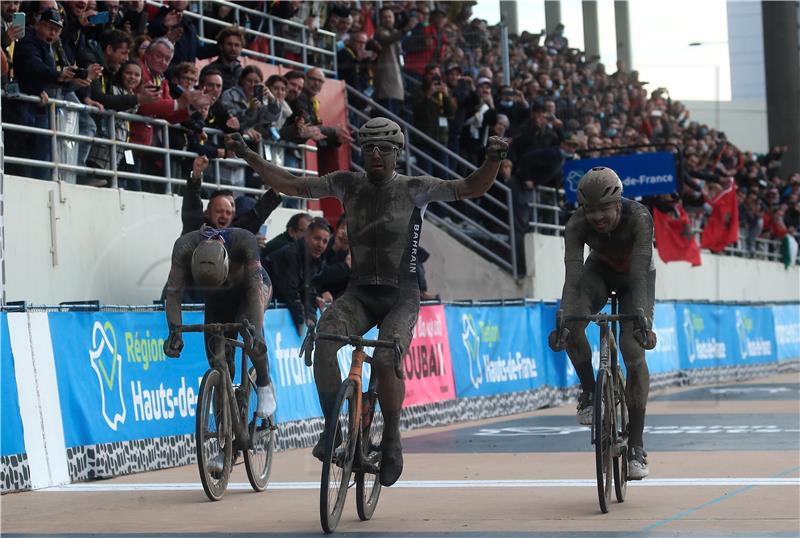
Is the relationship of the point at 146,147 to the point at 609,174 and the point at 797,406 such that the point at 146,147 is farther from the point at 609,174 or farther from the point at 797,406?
the point at 797,406

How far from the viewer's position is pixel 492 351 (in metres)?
18.8

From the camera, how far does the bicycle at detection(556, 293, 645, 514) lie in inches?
335

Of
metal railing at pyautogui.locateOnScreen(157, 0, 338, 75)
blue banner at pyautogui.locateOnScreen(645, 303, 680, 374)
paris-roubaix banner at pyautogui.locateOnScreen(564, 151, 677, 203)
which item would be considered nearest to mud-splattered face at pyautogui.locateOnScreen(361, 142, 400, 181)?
metal railing at pyautogui.locateOnScreen(157, 0, 338, 75)

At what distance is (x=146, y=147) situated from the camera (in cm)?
1555

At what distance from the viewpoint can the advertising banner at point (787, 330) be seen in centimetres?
3122

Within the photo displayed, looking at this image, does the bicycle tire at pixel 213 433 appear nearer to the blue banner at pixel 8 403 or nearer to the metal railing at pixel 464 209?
the blue banner at pixel 8 403

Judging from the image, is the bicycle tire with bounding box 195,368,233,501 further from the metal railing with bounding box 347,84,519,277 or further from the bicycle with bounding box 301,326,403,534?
the metal railing with bounding box 347,84,519,277

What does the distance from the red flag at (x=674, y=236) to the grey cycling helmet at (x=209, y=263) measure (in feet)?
68.1

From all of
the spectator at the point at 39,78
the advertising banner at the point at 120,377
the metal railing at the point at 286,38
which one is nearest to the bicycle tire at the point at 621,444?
the advertising banner at the point at 120,377

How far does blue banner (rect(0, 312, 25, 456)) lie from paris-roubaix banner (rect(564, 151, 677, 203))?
1521 centimetres

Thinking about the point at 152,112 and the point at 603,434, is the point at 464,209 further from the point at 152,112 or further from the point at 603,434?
A: the point at 603,434

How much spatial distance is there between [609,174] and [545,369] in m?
11.7

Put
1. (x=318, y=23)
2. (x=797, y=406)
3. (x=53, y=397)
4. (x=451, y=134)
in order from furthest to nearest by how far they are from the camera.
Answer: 1. (x=451, y=134)
2. (x=318, y=23)
3. (x=797, y=406)
4. (x=53, y=397)

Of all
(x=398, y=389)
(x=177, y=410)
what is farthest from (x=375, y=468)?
(x=177, y=410)
